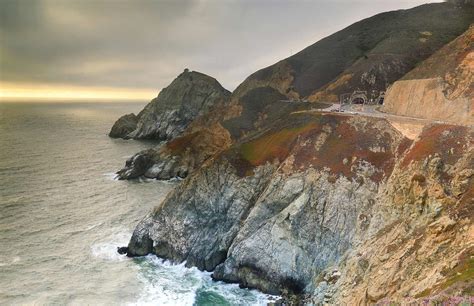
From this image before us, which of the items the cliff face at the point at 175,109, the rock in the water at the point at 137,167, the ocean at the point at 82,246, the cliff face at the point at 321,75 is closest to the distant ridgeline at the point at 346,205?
the ocean at the point at 82,246

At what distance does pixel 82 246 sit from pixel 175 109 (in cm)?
11236

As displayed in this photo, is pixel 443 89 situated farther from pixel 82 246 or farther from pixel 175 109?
pixel 175 109

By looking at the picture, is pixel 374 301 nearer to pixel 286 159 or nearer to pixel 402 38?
pixel 286 159

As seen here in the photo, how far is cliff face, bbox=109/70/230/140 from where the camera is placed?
15638 centimetres

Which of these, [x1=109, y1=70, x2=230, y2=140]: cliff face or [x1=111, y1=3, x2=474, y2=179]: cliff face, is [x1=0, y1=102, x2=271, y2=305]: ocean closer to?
[x1=111, y1=3, x2=474, y2=179]: cliff face

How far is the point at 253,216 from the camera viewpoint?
45500 millimetres

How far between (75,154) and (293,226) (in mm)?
97333

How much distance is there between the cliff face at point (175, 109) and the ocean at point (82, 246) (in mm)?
57414

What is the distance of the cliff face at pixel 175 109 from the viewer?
15638 centimetres

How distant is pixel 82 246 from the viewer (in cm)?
5253

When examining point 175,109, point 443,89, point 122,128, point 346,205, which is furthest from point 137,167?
point 122,128

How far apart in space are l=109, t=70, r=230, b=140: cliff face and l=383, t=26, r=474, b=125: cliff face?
108 meters

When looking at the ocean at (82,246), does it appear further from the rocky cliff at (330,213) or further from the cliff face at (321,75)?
the cliff face at (321,75)

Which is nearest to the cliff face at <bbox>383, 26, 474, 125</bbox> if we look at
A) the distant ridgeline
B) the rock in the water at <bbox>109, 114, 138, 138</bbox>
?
the distant ridgeline
